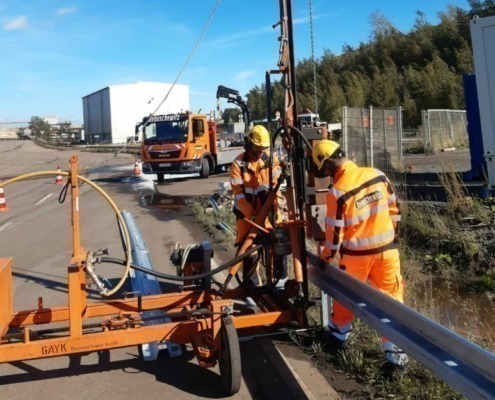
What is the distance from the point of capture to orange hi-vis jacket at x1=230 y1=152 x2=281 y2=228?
598 centimetres

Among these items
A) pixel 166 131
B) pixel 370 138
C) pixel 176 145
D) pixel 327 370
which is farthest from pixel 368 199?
→ pixel 166 131

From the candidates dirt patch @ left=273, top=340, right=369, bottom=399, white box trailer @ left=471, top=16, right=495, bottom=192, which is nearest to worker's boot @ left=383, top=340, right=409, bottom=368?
dirt patch @ left=273, top=340, right=369, bottom=399

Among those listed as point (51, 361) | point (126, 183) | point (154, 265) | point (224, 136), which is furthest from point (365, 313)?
point (224, 136)

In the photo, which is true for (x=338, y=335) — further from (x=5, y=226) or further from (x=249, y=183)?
(x=5, y=226)

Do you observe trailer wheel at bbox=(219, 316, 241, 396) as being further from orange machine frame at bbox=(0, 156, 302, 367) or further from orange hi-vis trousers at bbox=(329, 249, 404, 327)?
orange hi-vis trousers at bbox=(329, 249, 404, 327)

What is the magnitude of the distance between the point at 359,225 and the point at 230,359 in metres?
1.43

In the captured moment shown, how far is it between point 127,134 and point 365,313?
65059mm

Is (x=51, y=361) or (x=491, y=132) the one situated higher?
(x=491, y=132)

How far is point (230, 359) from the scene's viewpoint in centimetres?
379

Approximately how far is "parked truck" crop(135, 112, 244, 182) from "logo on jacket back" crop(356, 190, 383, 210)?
1694cm

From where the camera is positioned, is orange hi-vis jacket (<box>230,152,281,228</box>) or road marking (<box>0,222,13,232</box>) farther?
road marking (<box>0,222,13,232</box>)

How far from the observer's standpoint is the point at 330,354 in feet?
14.7

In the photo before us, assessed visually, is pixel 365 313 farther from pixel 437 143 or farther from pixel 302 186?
pixel 437 143

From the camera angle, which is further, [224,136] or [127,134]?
[127,134]
